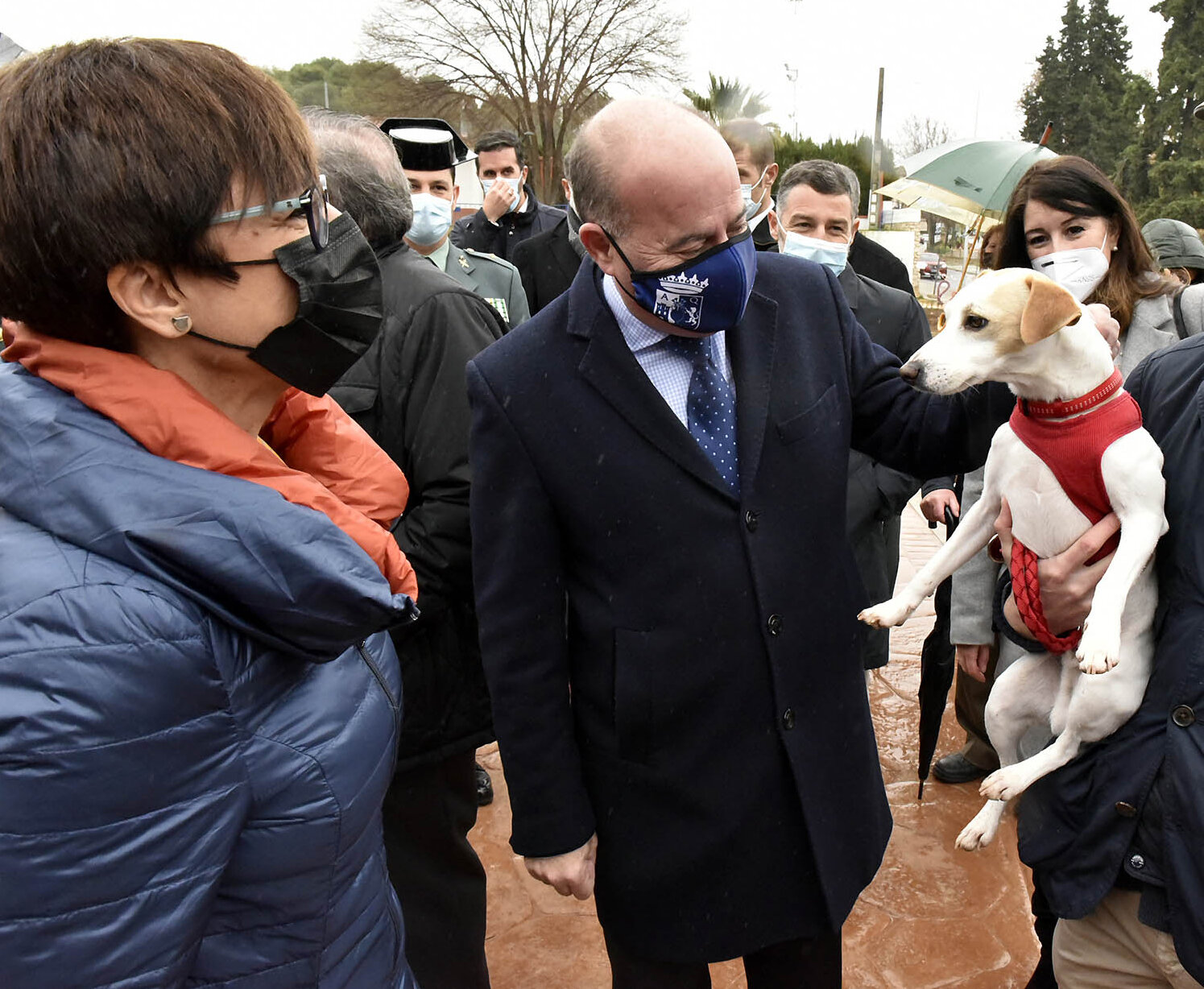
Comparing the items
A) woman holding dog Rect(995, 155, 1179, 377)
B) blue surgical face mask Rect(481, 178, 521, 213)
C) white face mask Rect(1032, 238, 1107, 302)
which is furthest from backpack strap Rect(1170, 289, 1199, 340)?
blue surgical face mask Rect(481, 178, 521, 213)

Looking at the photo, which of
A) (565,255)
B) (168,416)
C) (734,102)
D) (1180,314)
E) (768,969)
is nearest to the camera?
(168,416)

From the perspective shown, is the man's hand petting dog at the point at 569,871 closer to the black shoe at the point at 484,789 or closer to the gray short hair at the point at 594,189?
the gray short hair at the point at 594,189

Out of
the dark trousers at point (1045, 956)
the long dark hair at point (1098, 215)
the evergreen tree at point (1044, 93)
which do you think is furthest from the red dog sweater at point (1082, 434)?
the evergreen tree at point (1044, 93)

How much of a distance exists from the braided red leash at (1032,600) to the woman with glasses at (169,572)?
1418 mm

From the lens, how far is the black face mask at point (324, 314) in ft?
4.27

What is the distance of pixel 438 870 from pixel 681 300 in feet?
5.26

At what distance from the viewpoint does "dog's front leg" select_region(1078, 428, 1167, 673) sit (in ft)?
5.76

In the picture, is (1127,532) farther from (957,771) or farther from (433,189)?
(433,189)

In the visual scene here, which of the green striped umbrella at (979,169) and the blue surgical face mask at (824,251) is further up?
the blue surgical face mask at (824,251)

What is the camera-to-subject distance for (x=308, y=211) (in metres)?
1.30

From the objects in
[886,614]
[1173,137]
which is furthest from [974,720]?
[1173,137]

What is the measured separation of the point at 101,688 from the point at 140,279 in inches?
19.5

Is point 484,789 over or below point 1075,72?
over

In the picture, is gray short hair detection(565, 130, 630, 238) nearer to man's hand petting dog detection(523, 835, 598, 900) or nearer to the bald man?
the bald man
